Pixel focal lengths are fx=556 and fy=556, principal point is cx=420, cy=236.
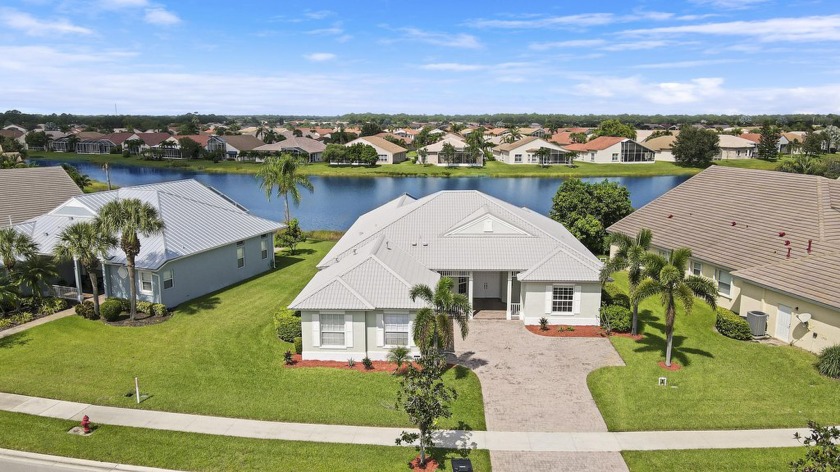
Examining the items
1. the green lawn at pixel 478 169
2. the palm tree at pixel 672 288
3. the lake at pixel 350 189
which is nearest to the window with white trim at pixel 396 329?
the palm tree at pixel 672 288

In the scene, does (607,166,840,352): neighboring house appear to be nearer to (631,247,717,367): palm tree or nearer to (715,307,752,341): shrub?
(715,307,752,341): shrub

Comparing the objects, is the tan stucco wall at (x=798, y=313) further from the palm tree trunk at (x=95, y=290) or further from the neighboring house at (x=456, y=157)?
the neighboring house at (x=456, y=157)

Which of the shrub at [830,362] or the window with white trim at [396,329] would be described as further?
the window with white trim at [396,329]

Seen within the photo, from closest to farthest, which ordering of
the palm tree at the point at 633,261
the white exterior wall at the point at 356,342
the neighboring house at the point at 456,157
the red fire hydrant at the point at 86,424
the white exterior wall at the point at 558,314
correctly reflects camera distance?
the red fire hydrant at the point at 86,424
the white exterior wall at the point at 356,342
the palm tree at the point at 633,261
the white exterior wall at the point at 558,314
the neighboring house at the point at 456,157

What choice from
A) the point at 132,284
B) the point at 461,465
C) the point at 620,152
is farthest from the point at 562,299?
the point at 620,152

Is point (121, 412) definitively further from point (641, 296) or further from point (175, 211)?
point (641, 296)

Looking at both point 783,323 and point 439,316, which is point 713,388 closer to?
point 783,323
